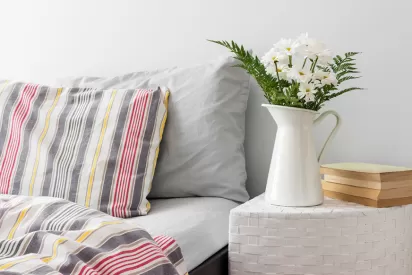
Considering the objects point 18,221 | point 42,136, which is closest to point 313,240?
point 18,221

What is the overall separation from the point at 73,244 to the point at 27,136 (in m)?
0.87

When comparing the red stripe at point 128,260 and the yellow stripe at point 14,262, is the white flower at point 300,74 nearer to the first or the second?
the red stripe at point 128,260

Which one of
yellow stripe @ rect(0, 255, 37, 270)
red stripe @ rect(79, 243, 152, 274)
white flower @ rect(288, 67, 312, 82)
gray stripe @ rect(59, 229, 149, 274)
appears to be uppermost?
white flower @ rect(288, 67, 312, 82)

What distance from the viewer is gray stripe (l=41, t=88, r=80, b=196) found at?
1711mm

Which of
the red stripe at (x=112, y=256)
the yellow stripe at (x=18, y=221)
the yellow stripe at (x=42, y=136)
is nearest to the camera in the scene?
the red stripe at (x=112, y=256)

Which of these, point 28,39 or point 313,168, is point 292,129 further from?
point 28,39

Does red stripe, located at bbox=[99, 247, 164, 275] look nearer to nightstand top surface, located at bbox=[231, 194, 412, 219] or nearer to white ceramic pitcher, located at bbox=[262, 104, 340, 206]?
nightstand top surface, located at bbox=[231, 194, 412, 219]

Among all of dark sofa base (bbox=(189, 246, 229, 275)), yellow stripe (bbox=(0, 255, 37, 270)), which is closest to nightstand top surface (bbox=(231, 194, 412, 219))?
dark sofa base (bbox=(189, 246, 229, 275))

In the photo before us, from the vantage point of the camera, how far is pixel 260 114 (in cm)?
196

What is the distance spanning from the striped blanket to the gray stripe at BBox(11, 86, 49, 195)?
17.1 inches

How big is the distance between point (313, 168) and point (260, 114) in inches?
19.9

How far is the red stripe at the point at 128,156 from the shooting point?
1625 millimetres

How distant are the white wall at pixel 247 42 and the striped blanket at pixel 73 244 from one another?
0.85 meters

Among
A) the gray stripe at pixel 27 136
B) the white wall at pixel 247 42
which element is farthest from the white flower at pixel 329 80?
the gray stripe at pixel 27 136
